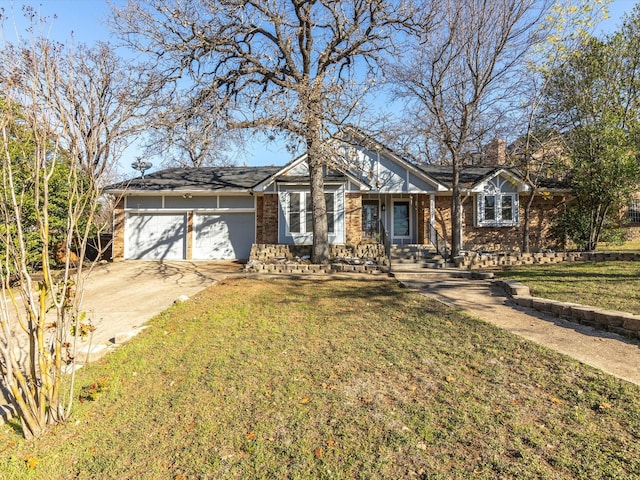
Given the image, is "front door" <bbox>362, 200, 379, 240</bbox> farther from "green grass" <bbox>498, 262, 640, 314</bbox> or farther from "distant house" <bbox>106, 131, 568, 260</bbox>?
"green grass" <bbox>498, 262, 640, 314</bbox>

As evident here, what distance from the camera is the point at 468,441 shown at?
9.41 feet

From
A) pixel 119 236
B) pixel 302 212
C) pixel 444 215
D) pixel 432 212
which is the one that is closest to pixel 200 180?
pixel 119 236

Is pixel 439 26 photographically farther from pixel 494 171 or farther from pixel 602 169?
pixel 602 169

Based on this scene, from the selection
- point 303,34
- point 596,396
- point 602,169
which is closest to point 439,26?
point 303,34

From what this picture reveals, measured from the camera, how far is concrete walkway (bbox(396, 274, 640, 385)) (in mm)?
4227

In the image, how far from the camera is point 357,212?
1532 centimetres

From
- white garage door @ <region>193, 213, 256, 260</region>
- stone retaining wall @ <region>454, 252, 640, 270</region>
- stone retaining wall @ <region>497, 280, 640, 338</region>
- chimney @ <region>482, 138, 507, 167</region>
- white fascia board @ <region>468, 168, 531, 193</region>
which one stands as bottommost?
stone retaining wall @ <region>497, 280, 640, 338</region>

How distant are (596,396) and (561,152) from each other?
45.5 ft

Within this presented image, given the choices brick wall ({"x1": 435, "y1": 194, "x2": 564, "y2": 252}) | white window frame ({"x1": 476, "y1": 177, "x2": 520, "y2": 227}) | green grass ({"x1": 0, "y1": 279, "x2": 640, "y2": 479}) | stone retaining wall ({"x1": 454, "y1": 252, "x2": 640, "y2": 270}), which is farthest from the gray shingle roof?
green grass ({"x1": 0, "y1": 279, "x2": 640, "y2": 479})

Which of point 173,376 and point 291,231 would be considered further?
point 291,231

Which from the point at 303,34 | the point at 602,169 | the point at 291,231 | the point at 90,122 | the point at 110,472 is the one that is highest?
the point at 303,34

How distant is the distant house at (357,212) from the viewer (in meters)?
15.7

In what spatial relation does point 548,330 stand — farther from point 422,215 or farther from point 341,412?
point 422,215

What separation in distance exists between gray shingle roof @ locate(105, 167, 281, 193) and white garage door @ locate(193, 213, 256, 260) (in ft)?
4.48
